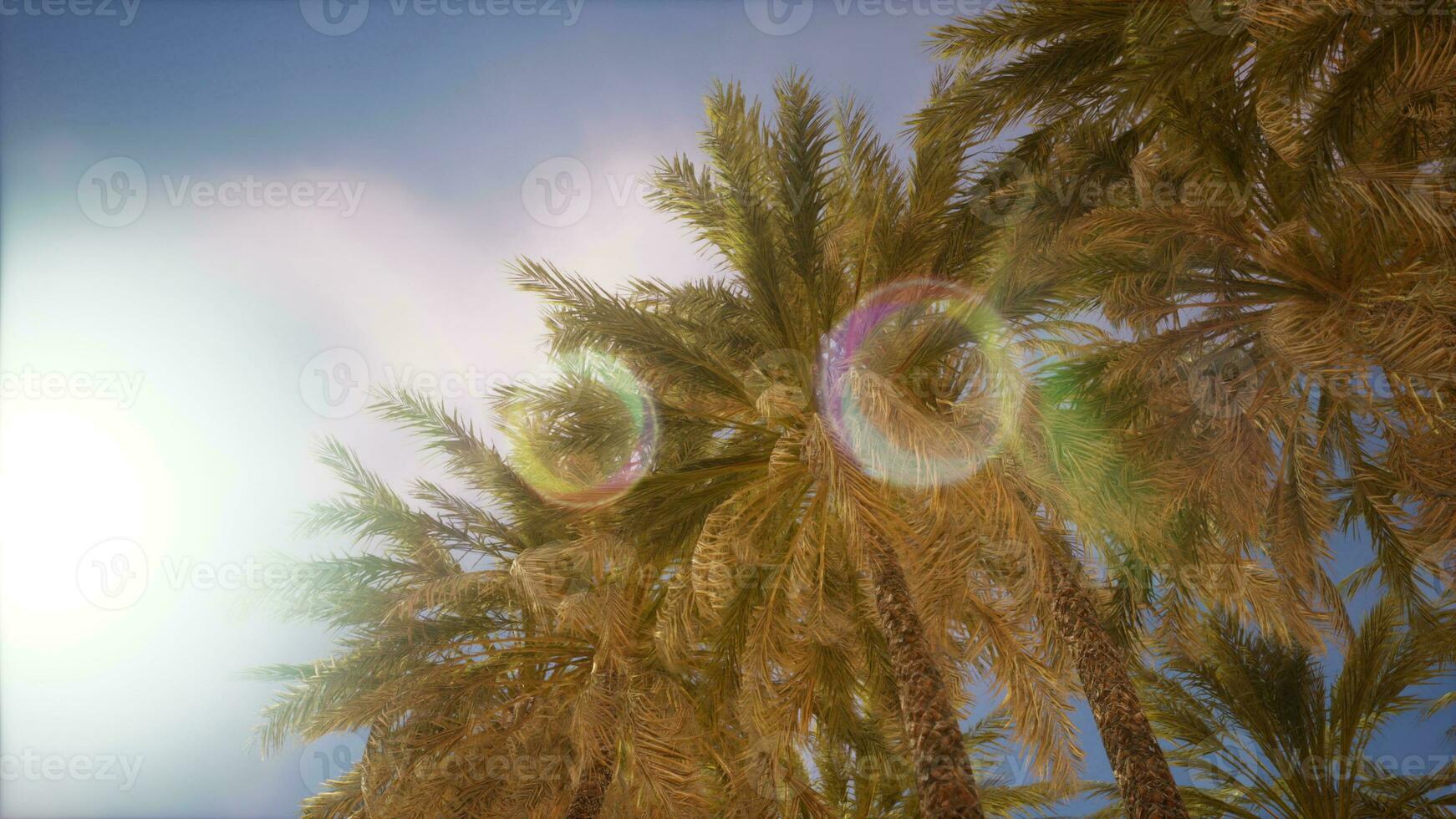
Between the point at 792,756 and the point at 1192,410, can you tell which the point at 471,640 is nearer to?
the point at 792,756

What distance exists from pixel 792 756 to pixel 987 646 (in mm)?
2430

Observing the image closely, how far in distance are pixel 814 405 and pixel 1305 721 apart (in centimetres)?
857

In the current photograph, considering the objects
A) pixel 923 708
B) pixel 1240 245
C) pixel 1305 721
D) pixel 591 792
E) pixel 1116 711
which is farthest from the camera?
pixel 1305 721

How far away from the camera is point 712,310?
9289 mm

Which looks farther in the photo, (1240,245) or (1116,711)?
(1116,711)

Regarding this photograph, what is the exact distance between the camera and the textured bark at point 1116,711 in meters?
6.75

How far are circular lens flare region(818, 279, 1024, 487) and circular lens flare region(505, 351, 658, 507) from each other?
1.99m

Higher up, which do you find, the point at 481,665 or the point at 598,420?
the point at 598,420

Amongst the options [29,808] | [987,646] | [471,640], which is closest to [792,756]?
[987,646]

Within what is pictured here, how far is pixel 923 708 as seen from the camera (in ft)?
22.3

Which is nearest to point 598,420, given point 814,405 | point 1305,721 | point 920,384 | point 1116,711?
point 814,405

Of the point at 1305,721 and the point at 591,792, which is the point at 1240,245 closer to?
the point at 1305,721

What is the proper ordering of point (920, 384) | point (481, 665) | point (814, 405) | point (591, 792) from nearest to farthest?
point (814, 405) → point (920, 384) → point (591, 792) → point (481, 665)

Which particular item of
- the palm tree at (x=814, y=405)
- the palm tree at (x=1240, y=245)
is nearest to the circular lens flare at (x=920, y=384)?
the palm tree at (x=814, y=405)
